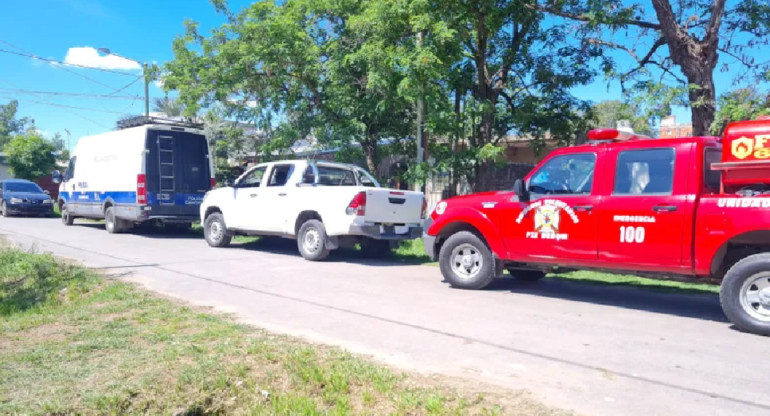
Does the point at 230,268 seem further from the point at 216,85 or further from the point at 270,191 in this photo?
the point at 216,85

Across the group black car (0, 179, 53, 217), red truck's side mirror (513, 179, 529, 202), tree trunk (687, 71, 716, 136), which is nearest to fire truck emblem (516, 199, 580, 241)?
red truck's side mirror (513, 179, 529, 202)

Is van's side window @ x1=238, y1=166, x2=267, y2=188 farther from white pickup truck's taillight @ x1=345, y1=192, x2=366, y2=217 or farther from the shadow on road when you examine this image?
the shadow on road

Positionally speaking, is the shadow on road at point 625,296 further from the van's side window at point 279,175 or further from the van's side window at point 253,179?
the van's side window at point 253,179

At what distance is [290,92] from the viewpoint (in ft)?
55.9

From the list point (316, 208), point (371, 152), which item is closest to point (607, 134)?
point (316, 208)

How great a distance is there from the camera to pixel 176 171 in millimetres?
16219

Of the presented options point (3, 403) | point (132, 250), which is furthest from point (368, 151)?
point (3, 403)

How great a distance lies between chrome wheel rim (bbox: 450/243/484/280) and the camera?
8.52 meters

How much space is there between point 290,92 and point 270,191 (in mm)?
5410

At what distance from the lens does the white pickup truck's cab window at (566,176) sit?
7.45 m

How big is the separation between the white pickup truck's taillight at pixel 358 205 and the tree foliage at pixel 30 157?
33.5 m

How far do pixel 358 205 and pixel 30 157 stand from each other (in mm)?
33704

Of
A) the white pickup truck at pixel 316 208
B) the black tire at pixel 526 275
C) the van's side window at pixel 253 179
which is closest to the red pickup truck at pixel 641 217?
the black tire at pixel 526 275

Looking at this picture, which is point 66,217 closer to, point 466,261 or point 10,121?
point 466,261
